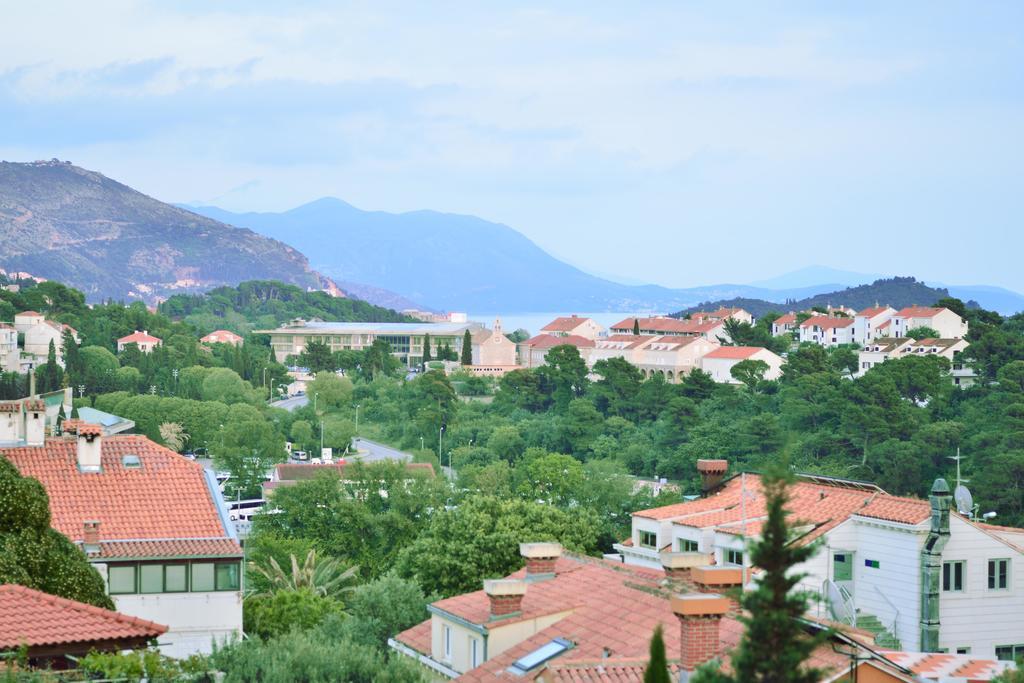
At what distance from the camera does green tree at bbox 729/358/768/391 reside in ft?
300

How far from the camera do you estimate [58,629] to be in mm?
11742

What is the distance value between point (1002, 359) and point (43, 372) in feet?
169

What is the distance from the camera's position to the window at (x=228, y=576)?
18.6 meters

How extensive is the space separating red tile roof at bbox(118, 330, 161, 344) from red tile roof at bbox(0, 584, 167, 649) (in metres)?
110

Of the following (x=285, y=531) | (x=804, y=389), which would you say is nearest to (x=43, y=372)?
(x=804, y=389)

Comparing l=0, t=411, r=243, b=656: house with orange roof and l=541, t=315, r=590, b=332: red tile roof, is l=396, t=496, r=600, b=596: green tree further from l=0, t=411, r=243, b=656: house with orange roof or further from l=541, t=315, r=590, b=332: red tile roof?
l=541, t=315, r=590, b=332: red tile roof

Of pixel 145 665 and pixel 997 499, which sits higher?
pixel 145 665

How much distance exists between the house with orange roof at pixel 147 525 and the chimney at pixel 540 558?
3.39 m

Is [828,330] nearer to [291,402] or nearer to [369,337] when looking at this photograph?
[291,402]

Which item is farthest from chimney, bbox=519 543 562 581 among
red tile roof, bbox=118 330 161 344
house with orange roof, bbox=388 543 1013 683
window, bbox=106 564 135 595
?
red tile roof, bbox=118 330 161 344

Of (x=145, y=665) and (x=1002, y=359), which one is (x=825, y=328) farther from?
(x=145, y=665)

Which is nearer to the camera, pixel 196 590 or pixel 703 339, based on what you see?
pixel 196 590

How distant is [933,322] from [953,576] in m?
90.7

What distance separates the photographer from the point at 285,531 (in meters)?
43.6
